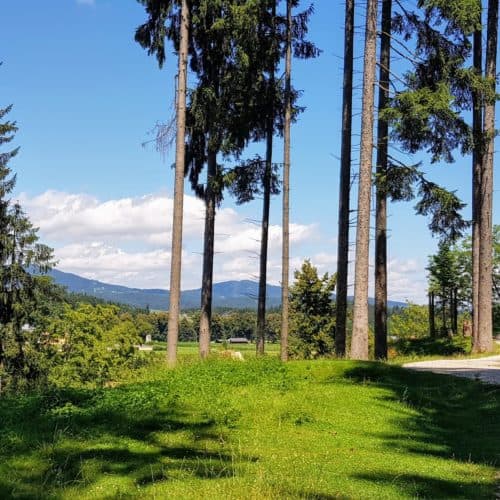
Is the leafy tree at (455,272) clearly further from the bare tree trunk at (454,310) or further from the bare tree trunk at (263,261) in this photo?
the bare tree trunk at (263,261)

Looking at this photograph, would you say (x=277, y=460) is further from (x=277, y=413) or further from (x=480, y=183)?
(x=480, y=183)

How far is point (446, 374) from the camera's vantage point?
1330 centimetres

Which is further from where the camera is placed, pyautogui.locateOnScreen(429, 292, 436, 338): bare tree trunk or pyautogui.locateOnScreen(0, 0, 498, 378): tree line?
pyautogui.locateOnScreen(429, 292, 436, 338): bare tree trunk

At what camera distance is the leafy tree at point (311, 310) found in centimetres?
4500

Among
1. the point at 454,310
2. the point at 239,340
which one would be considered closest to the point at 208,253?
the point at 454,310

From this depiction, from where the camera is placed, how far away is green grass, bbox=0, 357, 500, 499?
192 inches

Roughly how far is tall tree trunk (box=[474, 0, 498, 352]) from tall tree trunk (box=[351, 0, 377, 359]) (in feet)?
20.8

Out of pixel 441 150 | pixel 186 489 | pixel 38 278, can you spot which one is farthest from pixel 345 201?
pixel 38 278

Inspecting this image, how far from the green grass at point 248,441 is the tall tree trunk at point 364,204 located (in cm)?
394

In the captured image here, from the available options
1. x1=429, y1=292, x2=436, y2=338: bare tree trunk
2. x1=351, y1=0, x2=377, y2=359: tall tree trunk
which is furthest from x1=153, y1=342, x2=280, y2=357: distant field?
x1=429, y1=292, x2=436, y2=338: bare tree trunk

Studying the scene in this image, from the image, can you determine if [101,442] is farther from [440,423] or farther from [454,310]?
[454,310]

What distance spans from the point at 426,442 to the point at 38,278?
1148 inches

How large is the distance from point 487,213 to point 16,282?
24.0 m

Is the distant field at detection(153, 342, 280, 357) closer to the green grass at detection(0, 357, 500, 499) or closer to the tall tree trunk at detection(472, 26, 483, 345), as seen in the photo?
the tall tree trunk at detection(472, 26, 483, 345)
